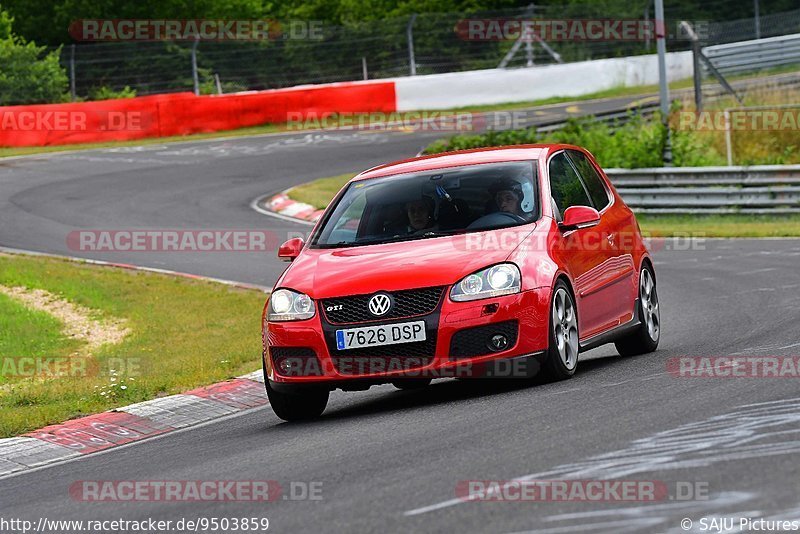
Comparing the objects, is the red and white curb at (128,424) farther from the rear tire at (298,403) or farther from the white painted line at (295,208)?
the white painted line at (295,208)

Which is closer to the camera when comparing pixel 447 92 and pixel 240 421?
pixel 240 421

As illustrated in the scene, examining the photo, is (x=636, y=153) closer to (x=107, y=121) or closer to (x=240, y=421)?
(x=107, y=121)

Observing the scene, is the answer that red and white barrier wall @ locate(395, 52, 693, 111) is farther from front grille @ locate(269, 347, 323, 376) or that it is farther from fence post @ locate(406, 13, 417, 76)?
front grille @ locate(269, 347, 323, 376)

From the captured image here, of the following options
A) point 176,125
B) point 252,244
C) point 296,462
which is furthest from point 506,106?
point 296,462

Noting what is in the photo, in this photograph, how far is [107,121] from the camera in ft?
119

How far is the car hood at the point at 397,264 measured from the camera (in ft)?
28.6

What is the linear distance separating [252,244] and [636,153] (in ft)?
27.0

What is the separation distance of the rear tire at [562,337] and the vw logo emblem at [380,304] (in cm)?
99

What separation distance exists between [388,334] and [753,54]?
121ft

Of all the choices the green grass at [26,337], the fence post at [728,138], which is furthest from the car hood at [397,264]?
the fence post at [728,138]

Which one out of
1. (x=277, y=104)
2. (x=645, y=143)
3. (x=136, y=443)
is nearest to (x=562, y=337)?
(x=136, y=443)

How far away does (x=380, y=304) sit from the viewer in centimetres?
870

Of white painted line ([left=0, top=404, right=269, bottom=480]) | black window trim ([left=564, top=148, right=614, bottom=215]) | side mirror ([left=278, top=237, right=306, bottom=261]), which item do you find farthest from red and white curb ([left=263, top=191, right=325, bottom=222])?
side mirror ([left=278, top=237, right=306, bottom=261])

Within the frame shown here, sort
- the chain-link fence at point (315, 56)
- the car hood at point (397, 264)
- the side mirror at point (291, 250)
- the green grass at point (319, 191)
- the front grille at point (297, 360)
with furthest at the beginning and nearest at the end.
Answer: the chain-link fence at point (315, 56) < the green grass at point (319, 191) < the side mirror at point (291, 250) < the front grille at point (297, 360) < the car hood at point (397, 264)
